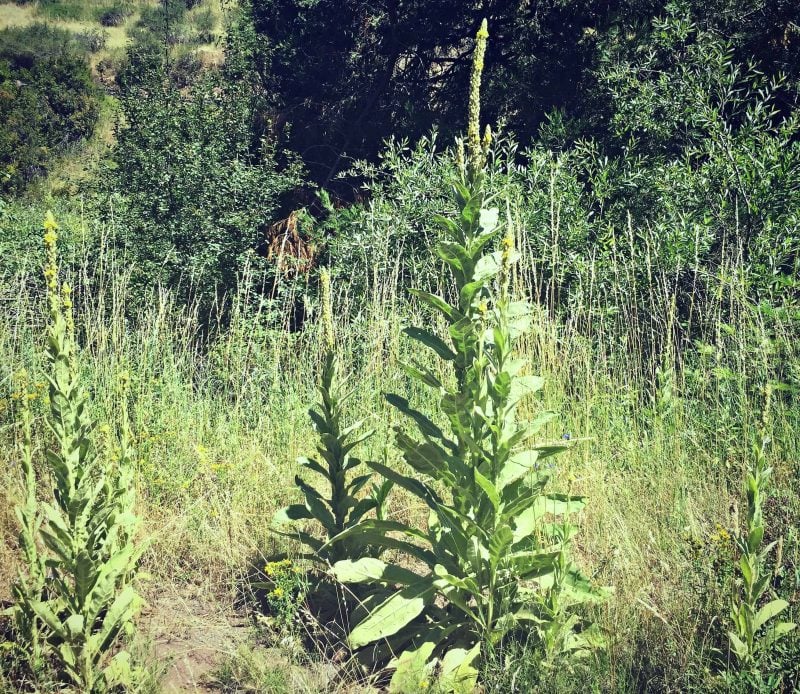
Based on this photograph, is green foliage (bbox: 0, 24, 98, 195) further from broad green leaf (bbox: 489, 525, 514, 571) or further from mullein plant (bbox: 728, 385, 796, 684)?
mullein plant (bbox: 728, 385, 796, 684)

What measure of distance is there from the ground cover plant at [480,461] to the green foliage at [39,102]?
14.9m

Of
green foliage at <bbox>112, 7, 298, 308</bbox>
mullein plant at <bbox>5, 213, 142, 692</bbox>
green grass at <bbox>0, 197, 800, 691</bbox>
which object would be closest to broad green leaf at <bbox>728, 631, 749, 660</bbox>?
green grass at <bbox>0, 197, 800, 691</bbox>

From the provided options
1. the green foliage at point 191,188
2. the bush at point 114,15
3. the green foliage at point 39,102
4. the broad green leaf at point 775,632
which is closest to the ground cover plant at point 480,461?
the broad green leaf at point 775,632

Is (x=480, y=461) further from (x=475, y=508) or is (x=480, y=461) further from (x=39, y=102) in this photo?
(x=39, y=102)

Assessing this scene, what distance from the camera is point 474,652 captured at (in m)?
2.39

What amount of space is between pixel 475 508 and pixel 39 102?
24.3 meters

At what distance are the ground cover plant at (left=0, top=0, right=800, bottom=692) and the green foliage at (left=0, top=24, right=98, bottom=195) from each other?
14882 millimetres

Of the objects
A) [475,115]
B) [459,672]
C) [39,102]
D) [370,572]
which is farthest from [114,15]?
[459,672]

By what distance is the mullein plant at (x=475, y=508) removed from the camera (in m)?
2.32

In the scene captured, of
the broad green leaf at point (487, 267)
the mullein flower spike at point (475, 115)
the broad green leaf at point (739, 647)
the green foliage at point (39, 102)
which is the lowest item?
the broad green leaf at point (739, 647)

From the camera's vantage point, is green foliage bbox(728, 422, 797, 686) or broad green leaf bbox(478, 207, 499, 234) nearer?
green foliage bbox(728, 422, 797, 686)

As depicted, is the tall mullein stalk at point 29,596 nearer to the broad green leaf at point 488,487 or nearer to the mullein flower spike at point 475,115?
the broad green leaf at point 488,487

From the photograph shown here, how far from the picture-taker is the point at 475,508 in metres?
2.43

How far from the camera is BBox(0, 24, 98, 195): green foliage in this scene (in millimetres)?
20125
